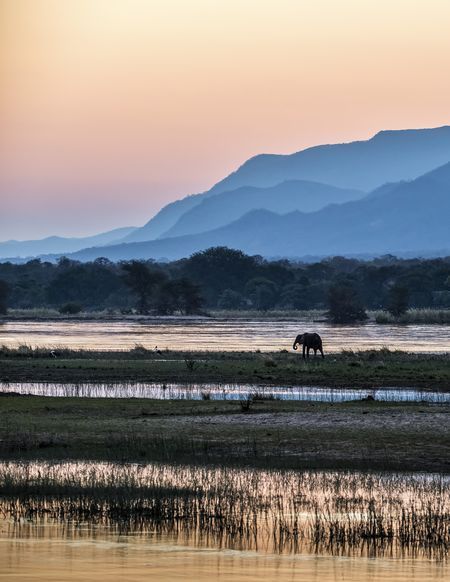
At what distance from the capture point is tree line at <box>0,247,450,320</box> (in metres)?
131

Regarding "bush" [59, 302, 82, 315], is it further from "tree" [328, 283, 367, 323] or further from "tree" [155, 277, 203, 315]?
"tree" [328, 283, 367, 323]

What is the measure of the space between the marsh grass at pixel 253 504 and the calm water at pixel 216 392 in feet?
48.6

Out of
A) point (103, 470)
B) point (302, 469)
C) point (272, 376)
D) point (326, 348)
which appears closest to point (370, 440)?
point (302, 469)

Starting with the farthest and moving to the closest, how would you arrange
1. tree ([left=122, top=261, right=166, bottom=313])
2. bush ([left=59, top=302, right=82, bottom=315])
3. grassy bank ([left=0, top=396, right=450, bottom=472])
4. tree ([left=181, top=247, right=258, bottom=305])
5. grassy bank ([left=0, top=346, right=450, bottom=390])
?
1. tree ([left=181, top=247, right=258, bottom=305])
2. tree ([left=122, top=261, right=166, bottom=313])
3. bush ([left=59, top=302, right=82, bottom=315])
4. grassy bank ([left=0, top=346, right=450, bottom=390])
5. grassy bank ([left=0, top=396, right=450, bottom=472])

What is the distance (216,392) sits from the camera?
40375 millimetres

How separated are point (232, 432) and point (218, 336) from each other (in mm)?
52098

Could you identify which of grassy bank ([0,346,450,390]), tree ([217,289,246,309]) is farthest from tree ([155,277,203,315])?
grassy bank ([0,346,450,390])

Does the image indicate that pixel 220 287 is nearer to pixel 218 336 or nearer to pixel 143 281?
pixel 143 281

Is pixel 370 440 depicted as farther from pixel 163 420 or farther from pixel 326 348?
pixel 326 348

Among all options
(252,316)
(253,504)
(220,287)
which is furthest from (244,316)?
(253,504)

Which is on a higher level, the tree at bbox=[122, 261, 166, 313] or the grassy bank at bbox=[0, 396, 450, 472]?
the tree at bbox=[122, 261, 166, 313]

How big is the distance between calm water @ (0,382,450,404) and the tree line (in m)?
76.8

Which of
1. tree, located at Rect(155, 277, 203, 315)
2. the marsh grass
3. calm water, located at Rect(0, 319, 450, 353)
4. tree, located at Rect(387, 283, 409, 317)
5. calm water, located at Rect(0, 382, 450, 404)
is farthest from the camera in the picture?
tree, located at Rect(155, 277, 203, 315)

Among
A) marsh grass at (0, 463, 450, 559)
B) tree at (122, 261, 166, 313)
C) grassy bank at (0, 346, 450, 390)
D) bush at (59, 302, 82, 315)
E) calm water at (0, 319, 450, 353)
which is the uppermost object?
tree at (122, 261, 166, 313)
